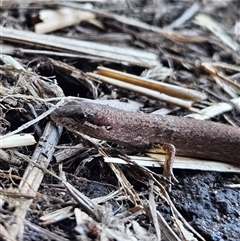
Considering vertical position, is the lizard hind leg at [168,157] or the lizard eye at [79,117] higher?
the lizard eye at [79,117]

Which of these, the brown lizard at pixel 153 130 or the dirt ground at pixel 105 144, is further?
the brown lizard at pixel 153 130

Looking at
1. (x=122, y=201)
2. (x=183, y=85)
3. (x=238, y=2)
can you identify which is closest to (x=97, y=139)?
(x=122, y=201)

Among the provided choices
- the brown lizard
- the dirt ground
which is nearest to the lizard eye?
the brown lizard

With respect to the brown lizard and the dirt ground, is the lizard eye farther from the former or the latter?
the dirt ground

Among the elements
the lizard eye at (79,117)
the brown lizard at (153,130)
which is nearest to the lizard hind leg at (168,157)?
the brown lizard at (153,130)

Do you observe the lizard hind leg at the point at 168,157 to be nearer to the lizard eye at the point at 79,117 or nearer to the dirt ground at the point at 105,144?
the dirt ground at the point at 105,144

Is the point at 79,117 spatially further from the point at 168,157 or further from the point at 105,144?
the point at 168,157
